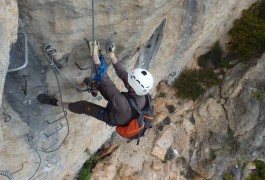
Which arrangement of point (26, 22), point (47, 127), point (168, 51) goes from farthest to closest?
1. point (168, 51)
2. point (47, 127)
3. point (26, 22)

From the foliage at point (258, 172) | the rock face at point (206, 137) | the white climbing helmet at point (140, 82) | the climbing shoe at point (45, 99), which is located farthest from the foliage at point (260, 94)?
the climbing shoe at point (45, 99)

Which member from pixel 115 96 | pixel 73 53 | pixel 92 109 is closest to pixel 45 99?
pixel 92 109

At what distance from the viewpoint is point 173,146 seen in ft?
34.0

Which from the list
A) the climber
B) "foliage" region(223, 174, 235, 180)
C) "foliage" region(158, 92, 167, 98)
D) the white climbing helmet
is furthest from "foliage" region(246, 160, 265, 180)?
the white climbing helmet

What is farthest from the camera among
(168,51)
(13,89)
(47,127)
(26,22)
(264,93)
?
(264,93)

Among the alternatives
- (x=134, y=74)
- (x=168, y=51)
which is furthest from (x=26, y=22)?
(x=168, y=51)

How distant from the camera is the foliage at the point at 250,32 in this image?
903 centimetres

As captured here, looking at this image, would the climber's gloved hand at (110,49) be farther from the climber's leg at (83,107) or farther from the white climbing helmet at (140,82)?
the climber's leg at (83,107)

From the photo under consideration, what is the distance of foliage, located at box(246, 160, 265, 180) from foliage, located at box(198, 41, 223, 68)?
3.24 metres

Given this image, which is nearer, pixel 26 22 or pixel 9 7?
pixel 9 7

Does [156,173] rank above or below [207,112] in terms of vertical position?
below

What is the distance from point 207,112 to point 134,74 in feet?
19.1

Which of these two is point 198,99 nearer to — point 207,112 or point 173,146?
point 207,112

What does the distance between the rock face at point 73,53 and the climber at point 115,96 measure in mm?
229
